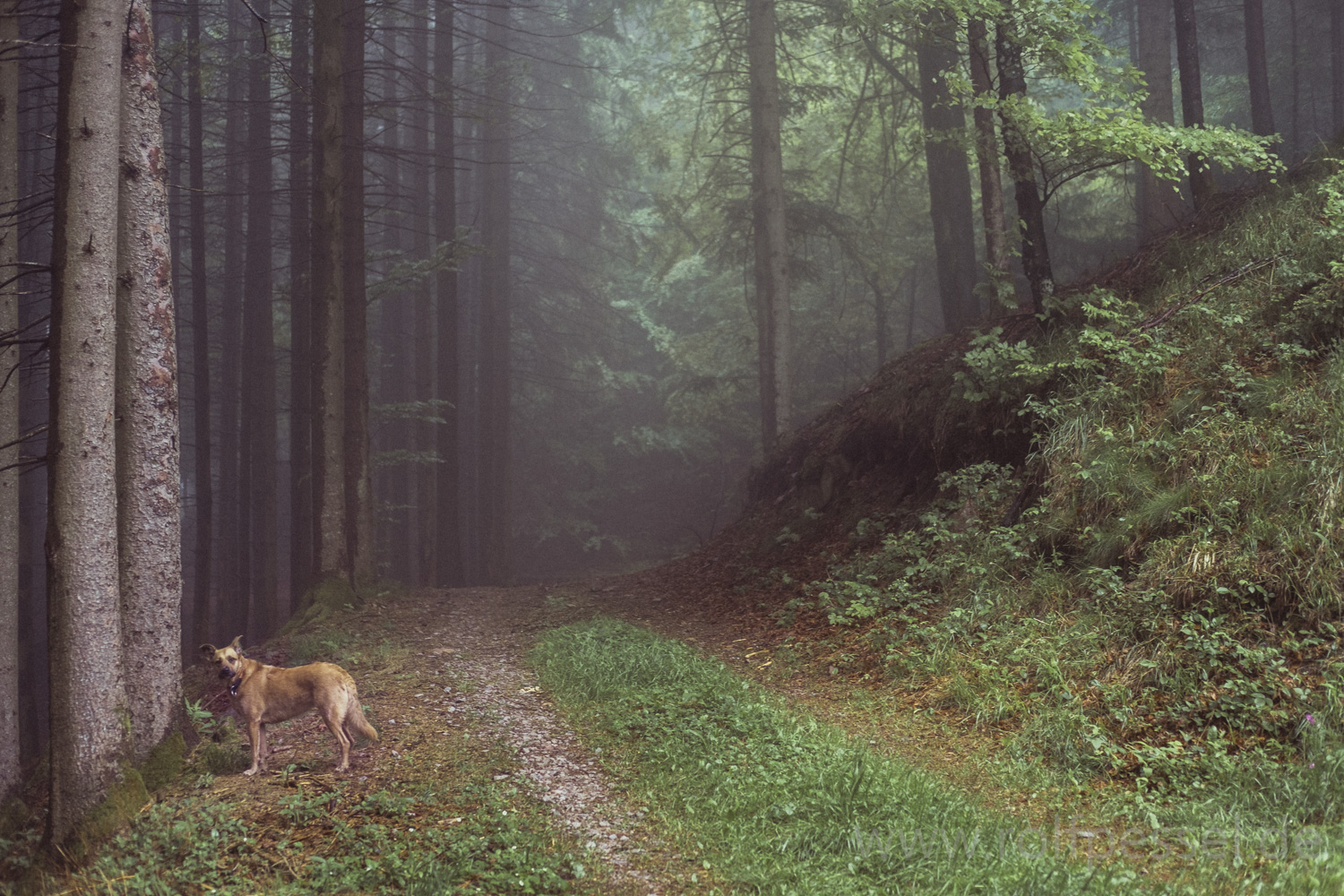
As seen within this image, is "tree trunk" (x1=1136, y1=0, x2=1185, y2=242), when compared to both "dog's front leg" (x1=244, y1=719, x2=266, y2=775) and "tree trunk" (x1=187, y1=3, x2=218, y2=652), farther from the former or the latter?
"tree trunk" (x1=187, y1=3, x2=218, y2=652)

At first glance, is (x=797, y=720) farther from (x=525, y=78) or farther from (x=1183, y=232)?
(x=525, y=78)

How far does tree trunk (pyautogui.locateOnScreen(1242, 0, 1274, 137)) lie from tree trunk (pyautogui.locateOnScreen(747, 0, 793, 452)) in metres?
7.47

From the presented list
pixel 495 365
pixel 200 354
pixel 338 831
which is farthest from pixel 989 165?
pixel 495 365

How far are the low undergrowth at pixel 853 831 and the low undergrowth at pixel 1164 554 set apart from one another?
1.21ft

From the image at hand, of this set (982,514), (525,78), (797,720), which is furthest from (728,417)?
(797,720)

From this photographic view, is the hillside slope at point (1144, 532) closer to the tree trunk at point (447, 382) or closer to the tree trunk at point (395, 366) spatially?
the tree trunk at point (447, 382)

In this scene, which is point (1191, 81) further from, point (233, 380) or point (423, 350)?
point (233, 380)

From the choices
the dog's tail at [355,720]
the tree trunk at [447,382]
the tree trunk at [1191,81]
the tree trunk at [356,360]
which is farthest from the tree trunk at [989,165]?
the tree trunk at [447,382]

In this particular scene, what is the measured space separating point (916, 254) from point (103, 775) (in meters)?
19.1

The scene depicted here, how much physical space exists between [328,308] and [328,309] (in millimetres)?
13

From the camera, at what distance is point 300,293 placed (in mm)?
14648

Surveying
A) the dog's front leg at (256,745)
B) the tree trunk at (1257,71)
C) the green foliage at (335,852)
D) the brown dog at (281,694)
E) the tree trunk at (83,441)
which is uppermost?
the tree trunk at (1257,71)

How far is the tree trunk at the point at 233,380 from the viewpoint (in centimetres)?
1811

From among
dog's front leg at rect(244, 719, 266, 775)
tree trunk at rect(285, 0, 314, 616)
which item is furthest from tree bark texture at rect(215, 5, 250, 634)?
dog's front leg at rect(244, 719, 266, 775)
